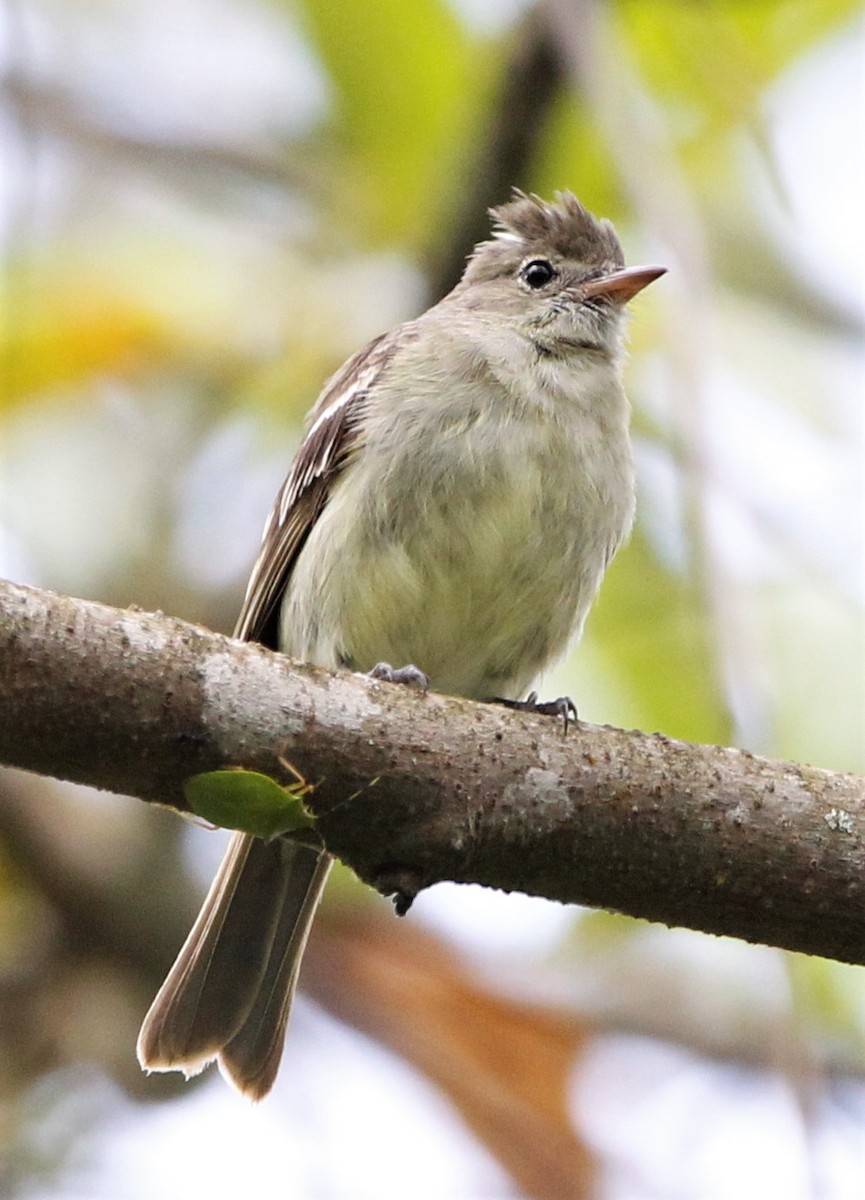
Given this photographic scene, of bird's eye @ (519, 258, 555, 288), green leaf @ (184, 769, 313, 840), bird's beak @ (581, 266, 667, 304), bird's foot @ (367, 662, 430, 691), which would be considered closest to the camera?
green leaf @ (184, 769, 313, 840)

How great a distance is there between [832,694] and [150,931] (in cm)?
211

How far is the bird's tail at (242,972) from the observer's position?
4004 millimetres

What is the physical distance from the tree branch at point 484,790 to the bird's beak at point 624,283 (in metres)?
2.16

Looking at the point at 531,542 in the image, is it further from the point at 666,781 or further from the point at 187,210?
the point at 187,210

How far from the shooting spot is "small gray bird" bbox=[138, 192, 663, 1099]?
13.4 feet

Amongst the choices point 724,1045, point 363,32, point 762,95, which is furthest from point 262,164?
point 724,1045

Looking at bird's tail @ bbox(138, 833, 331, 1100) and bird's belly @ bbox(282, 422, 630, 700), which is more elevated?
bird's belly @ bbox(282, 422, 630, 700)

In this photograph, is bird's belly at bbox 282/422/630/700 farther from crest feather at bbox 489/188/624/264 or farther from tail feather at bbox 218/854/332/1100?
crest feather at bbox 489/188/624/264

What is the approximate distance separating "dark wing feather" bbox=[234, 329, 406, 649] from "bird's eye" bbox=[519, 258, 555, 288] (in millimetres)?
614

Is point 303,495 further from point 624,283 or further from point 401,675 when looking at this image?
point 624,283

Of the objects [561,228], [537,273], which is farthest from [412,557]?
[561,228]

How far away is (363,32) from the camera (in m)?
5.88

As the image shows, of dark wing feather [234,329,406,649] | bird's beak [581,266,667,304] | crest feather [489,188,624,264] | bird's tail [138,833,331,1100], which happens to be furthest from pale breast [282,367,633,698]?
crest feather [489,188,624,264]

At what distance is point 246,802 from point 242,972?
5.15 ft
